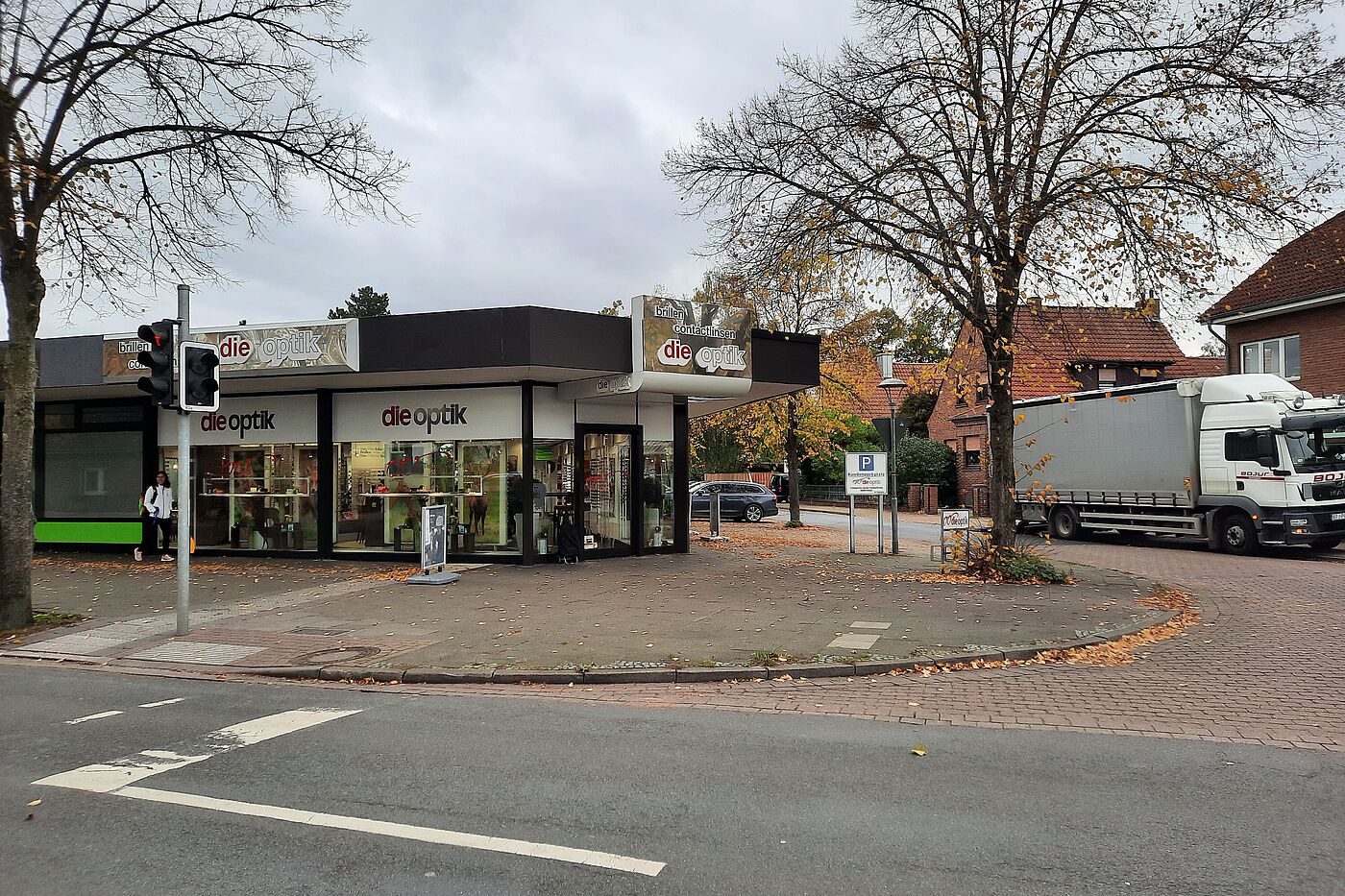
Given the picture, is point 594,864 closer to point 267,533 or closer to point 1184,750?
point 1184,750

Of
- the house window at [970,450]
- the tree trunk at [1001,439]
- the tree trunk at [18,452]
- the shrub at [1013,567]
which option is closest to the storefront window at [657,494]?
the shrub at [1013,567]

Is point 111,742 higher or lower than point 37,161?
lower

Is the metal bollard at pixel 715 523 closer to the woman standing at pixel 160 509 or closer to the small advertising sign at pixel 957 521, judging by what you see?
the small advertising sign at pixel 957 521

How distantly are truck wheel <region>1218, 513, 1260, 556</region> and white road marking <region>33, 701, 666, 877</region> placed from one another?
63.0 feet

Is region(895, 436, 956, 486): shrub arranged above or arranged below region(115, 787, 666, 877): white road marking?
above

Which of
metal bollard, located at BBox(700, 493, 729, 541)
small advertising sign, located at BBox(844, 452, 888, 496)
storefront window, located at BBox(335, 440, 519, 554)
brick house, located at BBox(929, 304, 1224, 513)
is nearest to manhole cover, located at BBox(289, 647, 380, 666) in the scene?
storefront window, located at BBox(335, 440, 519, 554)

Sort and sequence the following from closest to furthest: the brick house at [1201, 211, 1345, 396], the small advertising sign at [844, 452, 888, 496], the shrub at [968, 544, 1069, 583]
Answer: the shrub at [968, 544, 1069, 583] < the small advertising sign at [844, 452, 888, 496] < the brick house at [1201, 211, 1345, 396]

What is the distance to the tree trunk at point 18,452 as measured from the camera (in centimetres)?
1032

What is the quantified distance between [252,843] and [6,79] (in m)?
11.0

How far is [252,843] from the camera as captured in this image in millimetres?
4031

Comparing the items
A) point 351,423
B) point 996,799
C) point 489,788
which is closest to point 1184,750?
point 996,799

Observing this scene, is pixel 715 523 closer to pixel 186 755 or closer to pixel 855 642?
pixel 855 642

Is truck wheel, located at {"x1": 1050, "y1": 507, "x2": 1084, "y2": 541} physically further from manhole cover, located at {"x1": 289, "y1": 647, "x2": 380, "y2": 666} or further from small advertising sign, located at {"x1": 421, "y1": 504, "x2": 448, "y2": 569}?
manhole cover, located at {"x1": 289, "y1": 647, "x2": 380, "y2": 666}

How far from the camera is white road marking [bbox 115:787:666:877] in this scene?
3.82 metres
